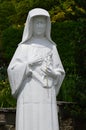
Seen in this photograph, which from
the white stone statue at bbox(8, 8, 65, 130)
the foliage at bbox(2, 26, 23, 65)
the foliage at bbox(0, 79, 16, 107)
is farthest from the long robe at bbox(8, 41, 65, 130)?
the foliage at bbox(2, 26, 23, 65)

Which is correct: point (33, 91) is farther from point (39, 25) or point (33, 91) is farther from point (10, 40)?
point (10, 40)

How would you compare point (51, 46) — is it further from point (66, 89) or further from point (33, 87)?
point (66, 89)

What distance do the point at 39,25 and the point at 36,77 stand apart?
2.98 feet

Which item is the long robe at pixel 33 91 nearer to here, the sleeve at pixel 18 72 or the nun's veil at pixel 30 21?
the sleeve at pixel 18 72

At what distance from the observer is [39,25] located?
336 inches

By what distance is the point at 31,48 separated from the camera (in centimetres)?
855

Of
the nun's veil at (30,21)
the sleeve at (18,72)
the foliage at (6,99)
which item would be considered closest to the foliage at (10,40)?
the foliage at (6,99)

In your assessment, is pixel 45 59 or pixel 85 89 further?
pixel 85 89

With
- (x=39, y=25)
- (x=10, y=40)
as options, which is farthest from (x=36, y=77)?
(x=10, y=40)

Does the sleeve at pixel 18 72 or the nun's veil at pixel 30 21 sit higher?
the nun's veil at pixel 30 21

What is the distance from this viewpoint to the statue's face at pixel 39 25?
8.52m

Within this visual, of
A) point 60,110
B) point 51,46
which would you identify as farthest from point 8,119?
point 51,46

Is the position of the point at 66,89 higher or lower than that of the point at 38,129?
lower

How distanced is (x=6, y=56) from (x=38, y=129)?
51.8 ft
